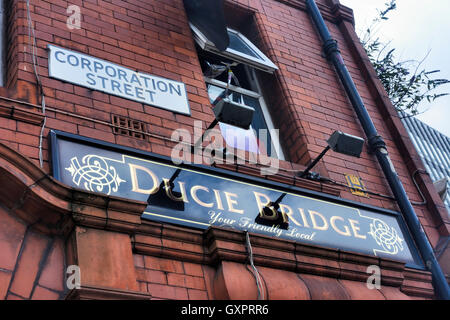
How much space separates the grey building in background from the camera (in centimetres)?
2159

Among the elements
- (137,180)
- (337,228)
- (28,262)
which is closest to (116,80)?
(137,180)

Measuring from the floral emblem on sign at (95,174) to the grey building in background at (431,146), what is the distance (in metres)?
18.2

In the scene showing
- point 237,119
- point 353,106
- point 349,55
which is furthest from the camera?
point 349,55

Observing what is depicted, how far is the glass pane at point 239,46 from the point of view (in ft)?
23.4

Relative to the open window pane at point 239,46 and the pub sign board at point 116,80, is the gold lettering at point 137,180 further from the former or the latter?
the open window pane at point 239,46

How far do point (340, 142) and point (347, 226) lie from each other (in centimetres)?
83

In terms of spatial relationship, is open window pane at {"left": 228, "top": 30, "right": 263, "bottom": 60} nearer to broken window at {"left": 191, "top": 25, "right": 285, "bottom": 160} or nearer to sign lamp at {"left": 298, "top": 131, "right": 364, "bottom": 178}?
broken window at {"left": 191, "top": 25, "right": 285, "bottom": 160}

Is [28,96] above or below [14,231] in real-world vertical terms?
above

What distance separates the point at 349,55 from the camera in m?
8.39

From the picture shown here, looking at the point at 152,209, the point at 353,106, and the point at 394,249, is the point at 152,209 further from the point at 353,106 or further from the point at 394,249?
the point at 353,106

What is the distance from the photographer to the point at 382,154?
6.84 m

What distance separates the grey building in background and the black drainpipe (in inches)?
556

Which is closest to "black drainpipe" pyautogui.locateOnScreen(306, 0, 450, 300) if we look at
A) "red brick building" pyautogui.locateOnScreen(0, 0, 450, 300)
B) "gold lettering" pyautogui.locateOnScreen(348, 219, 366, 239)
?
"red brick building" pyautogui.locateOnScreen(0, 0, 450, 300)

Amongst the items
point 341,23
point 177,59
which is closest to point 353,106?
point 341,23
